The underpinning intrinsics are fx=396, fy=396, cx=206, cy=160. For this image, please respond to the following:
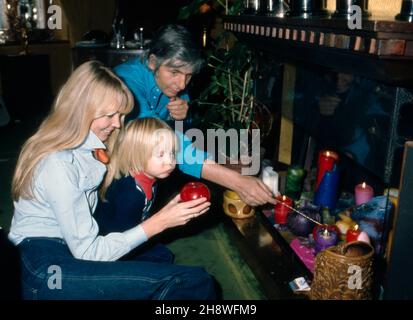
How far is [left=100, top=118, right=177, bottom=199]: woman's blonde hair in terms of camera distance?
1940 millimetres

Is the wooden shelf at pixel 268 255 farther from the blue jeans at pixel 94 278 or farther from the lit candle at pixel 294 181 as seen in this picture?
the blue jeans at pixel 94 278

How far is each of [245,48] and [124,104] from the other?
173cm

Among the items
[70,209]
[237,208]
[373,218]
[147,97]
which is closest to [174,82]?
[147,97]

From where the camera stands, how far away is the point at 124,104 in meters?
1.75

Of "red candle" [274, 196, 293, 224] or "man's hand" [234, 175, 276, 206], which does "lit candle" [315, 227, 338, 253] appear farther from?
"red candle" [274, 196, 293, 224]

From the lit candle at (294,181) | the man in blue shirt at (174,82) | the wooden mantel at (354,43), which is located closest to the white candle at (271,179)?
the lit candle at (294,181)

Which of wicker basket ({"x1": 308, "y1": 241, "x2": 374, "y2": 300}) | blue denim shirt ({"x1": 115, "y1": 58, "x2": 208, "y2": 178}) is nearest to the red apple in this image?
blue denim shirt ({"x1": 115, "y1": 58, "x2": 208, "y2": 178})

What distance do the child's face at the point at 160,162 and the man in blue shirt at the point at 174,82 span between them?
0.41 m

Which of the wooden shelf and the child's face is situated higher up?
the child's face

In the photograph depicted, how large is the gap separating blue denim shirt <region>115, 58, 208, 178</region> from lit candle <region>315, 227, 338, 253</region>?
78 cm

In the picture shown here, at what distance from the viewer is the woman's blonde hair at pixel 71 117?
1593 millimetres

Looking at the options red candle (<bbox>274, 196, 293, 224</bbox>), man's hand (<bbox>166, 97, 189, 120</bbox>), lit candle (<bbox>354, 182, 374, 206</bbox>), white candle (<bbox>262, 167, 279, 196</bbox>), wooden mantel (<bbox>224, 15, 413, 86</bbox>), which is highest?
wooden mantel (<bbox>224, 15, 413, 86</bbox>)
